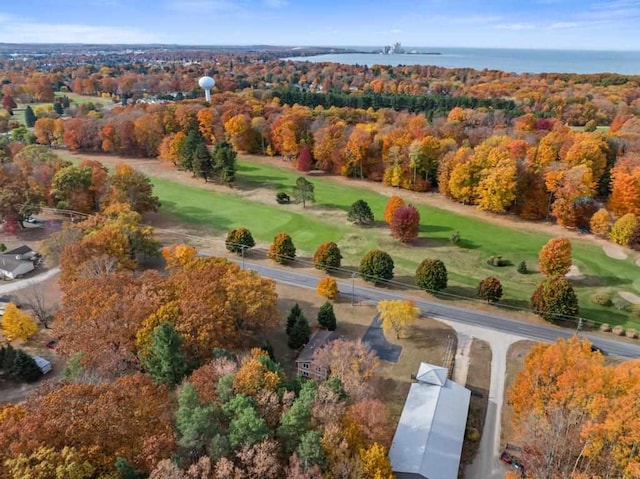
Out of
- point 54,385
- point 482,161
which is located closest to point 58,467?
point 54,385

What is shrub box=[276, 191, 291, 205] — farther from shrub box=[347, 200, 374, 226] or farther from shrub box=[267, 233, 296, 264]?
shrub box=[267, 233, 296, 264]

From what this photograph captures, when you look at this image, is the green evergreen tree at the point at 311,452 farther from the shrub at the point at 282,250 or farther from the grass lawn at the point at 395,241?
the shrub at the point at 282,250

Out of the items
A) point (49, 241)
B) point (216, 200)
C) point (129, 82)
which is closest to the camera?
point (49, 241)

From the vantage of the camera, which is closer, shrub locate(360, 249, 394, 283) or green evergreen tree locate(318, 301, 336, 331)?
green evergreen tree locate(318, 301, 336, 331)

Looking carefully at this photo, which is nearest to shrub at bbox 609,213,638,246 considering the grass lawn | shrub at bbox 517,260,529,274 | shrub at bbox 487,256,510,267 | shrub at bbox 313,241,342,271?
the grass lawn

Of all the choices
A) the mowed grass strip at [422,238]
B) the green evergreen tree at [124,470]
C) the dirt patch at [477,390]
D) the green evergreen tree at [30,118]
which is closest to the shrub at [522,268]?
the mowed grass strip at [422,238]

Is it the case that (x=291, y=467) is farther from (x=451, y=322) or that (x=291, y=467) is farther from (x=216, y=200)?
(x=216, y=200)

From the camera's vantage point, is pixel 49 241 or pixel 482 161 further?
pixel 482 161
